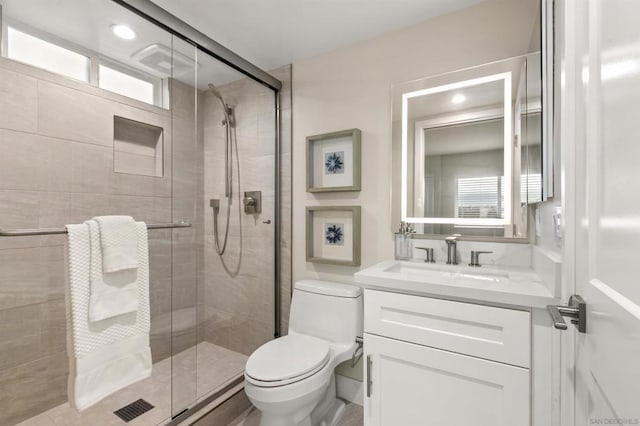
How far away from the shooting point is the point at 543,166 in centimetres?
107

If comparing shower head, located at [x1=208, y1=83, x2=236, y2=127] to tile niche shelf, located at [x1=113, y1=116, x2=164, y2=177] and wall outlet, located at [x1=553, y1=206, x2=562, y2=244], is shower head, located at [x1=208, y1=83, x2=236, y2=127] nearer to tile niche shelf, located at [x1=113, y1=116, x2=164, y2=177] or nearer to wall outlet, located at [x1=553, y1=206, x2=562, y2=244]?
tile niche shelf, located at [x1=113, y1=116, x2=164, y2=177]

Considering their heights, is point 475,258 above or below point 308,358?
above

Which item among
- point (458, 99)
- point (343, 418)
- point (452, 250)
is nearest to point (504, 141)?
point (458, 99)

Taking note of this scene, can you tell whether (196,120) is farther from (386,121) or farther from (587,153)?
(587,153)

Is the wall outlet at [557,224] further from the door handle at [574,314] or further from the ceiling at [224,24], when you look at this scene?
the ceiling at [224,24]

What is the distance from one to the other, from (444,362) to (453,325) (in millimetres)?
148

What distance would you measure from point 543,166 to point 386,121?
2.89 ft

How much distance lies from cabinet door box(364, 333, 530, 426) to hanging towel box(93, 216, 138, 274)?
111 centimetres

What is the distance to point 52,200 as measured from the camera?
137 cm

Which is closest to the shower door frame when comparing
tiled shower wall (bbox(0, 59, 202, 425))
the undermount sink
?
tiled shower wall (bbox(0, 59, 202, 425))

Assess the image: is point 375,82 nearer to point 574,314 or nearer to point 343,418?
point 574,314

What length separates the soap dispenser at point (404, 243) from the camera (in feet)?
5.43

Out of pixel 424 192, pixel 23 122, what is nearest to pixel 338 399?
pixel 424 192

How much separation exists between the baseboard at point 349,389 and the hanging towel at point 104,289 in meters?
1.29
